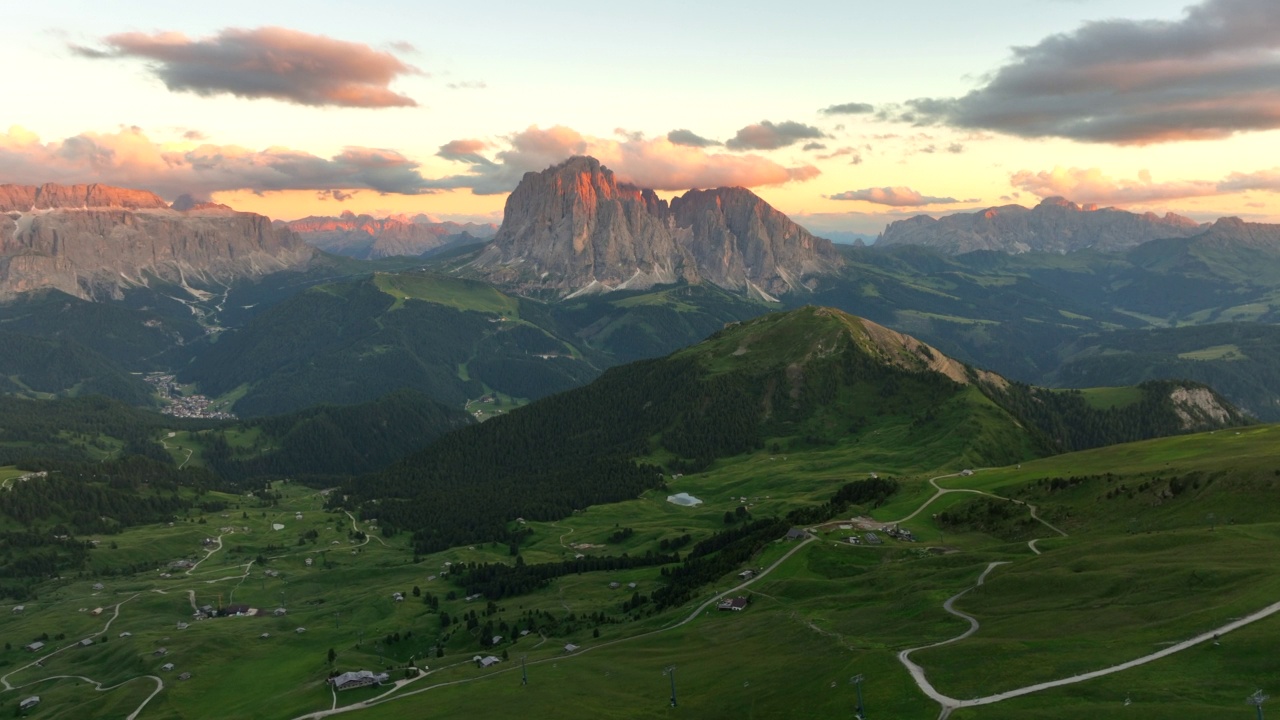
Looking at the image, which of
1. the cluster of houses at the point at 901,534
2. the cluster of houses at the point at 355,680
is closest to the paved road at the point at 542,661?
the cluster of houses at the point at 355,680

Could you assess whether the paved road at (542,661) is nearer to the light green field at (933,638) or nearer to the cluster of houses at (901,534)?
the light green field at (933,638)

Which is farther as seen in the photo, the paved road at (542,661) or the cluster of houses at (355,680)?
the cluster of houses at (355,680)

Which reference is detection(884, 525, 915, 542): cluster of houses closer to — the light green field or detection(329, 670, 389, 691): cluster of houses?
the light green field

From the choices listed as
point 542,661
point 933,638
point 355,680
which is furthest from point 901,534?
point 355,680

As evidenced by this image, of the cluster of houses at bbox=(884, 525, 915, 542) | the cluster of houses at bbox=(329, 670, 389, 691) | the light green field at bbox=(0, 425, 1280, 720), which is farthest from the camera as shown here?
the cluster of houses at bbox=(884, 525, 915, 542)

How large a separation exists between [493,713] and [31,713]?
126m

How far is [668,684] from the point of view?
441 ft

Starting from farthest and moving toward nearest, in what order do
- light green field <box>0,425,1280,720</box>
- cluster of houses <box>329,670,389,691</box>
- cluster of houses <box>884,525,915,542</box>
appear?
cluster of houses <box>884,525,915,542</box> → cluster of houses <box>329,670,389,691</box> → light green field <box>0,425,1280,720</box>

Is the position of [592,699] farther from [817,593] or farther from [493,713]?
[817,593]

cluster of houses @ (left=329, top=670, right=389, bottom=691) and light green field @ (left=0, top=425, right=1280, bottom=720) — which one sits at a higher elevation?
light green field @ (left=0, top=425, right=1280, bottom=720)

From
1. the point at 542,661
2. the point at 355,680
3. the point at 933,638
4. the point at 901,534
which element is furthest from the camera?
the point at 901,534

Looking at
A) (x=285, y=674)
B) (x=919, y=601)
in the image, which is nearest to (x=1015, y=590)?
(x=919, y=601)

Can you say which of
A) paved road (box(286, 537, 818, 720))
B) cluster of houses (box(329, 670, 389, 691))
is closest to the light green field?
paved road (box(286, 537, 818, 720))

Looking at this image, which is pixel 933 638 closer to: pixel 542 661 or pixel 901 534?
pixel 901 534
